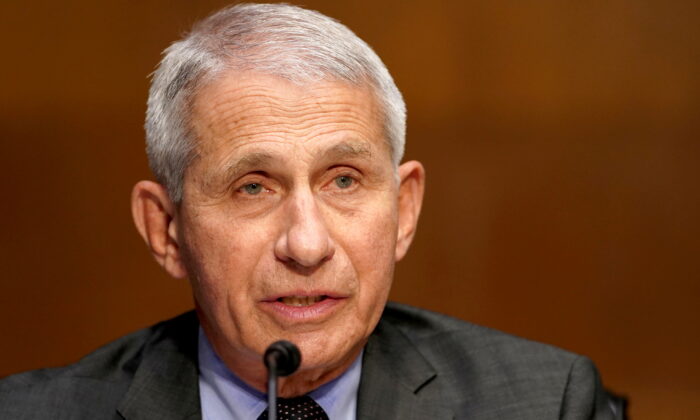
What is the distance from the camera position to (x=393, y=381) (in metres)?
2.31

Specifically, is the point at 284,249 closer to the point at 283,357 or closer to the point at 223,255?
the point at 223,255

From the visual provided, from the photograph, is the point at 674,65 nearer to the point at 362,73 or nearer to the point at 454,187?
the point at 454,187

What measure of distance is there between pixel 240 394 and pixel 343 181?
531mm

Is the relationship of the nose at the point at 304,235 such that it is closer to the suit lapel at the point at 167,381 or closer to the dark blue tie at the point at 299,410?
the dark blue tie at the point at 299,410

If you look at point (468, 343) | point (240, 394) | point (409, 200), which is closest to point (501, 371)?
point (468, 343)

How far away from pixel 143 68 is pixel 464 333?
1751 millimetres

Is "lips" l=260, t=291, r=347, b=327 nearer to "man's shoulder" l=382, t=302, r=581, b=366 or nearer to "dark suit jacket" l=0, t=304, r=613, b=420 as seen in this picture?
"dark suit jacket" l=0, t=304, r=613, b=420

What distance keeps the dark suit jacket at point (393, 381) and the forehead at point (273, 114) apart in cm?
55

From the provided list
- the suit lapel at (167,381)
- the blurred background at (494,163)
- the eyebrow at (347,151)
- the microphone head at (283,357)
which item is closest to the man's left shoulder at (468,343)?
the suit lapel at (167,381)

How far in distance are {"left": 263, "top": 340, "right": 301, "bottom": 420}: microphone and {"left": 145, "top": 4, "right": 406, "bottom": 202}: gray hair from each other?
1.83 feet

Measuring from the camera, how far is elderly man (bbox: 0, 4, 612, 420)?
201cm

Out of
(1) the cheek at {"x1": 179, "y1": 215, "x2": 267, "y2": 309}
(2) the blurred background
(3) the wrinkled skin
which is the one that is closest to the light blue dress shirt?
(3) the wrinkled skin

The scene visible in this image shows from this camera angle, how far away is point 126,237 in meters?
3.79

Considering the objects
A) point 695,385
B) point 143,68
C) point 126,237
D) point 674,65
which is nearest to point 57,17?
point 143,68
